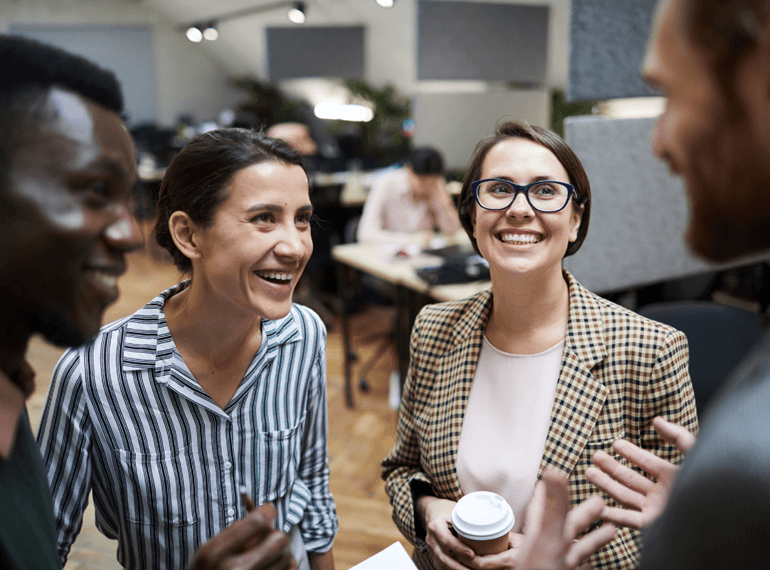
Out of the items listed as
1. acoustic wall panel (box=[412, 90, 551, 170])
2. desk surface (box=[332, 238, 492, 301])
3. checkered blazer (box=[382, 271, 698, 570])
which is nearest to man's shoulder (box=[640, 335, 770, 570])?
checkered blazer (box=[382, 271, 698, 570])

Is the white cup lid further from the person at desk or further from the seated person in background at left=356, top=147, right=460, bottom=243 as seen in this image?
the seated person in background at left=356, top=147, right=460, bottom=243

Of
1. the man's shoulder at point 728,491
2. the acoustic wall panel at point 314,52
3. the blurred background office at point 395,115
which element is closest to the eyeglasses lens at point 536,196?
the blurred background office at point 395,115

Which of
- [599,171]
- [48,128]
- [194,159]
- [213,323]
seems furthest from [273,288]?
[599,171]

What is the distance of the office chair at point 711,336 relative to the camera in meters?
1.56

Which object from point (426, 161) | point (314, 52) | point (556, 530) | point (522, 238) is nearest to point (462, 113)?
point (426, 161)

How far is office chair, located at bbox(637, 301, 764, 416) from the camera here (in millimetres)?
1562

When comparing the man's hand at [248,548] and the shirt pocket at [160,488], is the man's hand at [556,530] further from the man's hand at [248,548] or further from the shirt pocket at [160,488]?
the shirt pocket at [160,488]

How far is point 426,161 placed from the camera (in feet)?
12.0

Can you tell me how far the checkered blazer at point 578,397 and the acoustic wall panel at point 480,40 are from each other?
3.28m

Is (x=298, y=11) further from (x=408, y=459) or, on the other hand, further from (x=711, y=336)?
(x=408, y=459)

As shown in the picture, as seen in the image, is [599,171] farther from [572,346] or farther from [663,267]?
[572,346]

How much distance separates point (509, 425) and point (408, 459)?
27 cm

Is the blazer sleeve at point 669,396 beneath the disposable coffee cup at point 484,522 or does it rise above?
above

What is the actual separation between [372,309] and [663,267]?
297cm
